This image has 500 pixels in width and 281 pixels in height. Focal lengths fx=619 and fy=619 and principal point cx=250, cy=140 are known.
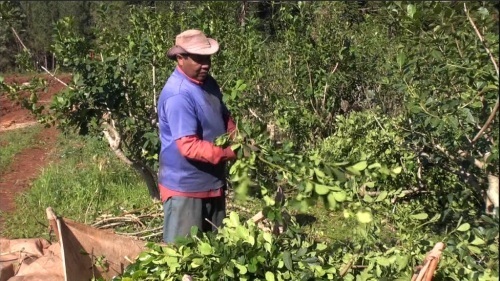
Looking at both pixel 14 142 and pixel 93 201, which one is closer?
pixel 93 201

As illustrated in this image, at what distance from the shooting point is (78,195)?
5.99 metres

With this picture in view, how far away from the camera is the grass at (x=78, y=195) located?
18.0 feet

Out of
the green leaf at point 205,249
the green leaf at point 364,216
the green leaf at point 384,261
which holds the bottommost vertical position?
the green leaf at point 384,261

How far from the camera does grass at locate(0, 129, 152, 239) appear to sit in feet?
18.0

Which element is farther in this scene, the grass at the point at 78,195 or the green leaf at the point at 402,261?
the grass at the point at 78,195

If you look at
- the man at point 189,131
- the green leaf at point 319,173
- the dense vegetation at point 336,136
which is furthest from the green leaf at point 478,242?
the man at point 189,131

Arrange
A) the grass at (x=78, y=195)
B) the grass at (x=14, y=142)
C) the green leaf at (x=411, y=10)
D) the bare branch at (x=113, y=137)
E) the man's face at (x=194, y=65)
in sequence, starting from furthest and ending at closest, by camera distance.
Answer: the grass at (x=14, y=142), the grass at (x=78, y=195), the bare branch at (x=113, y=137), the man's face at (x=194, y=65), the green leaf at (x=411, y=10)

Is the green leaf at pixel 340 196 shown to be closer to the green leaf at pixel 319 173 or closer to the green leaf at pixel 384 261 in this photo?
the green leaf at pixel 319 173

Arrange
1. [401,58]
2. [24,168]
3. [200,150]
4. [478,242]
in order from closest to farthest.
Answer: [478,242] → [401,58] → [200,150] → [24,168]

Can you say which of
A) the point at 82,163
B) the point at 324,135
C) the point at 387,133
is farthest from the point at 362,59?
the point at 82,163

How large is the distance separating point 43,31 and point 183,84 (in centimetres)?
2055

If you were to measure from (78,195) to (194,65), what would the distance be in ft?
10.6

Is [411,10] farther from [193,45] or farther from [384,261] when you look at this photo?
[193,45]

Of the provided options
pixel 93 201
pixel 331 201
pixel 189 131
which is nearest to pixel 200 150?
pixel 189 131
